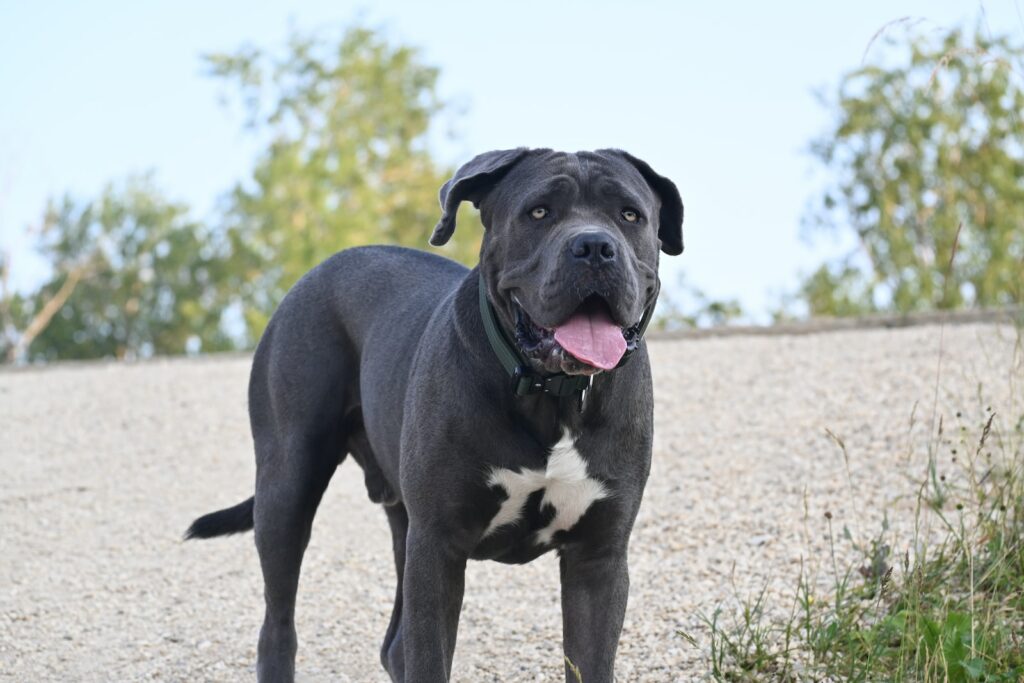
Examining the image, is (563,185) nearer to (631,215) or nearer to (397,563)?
(631,215)

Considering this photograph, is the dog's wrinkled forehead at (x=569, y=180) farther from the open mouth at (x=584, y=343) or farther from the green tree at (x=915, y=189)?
the green tree at (x=915, y=189)

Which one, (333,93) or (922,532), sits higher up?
(333,93)

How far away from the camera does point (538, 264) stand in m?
3.26

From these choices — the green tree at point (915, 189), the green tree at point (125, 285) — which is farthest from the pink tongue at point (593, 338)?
the green tree at point (125, 285)

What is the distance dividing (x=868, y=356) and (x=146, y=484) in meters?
5.55

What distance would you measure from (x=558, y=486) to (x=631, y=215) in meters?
0.76

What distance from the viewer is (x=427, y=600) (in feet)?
11.5

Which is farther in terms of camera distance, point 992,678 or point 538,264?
point 992,678

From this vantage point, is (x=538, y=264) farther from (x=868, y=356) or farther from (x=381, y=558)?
(x=868, y=356)

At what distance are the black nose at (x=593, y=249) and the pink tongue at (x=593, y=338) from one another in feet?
0.56

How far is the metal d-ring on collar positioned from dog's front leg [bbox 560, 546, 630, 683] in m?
0.48

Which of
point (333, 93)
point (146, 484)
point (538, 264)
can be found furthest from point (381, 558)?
point (333, 93)

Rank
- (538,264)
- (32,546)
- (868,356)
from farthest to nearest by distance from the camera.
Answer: (868,356), (32,546), (538,264)

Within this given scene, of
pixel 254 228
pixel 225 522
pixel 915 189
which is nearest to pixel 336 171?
pixel 254 228
